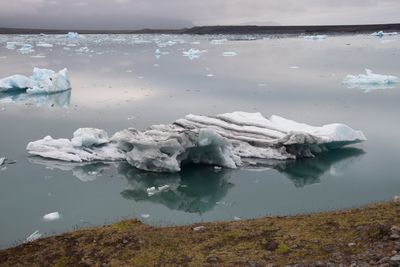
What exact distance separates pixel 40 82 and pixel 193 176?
54.9ft

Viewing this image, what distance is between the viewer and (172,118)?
17719 mm

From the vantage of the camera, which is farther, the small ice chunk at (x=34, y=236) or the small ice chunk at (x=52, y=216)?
the small ice chunk at (x=52, y=216)

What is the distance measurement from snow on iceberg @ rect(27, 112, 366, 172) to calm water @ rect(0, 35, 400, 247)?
35 centimetres

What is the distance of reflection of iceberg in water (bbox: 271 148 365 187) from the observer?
37.2 ft

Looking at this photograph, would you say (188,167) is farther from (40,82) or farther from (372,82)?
(40,82)

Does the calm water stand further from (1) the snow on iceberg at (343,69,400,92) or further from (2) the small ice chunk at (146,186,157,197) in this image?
(1) the snow on iceberg at (343,69,400,92)

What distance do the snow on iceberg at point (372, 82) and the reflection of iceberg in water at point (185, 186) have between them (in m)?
15.3

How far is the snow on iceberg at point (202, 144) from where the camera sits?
11.9 meters

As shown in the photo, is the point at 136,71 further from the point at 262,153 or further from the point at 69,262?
the point at 69,262

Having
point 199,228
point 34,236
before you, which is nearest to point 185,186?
point 34,236

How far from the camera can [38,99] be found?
24.4 m

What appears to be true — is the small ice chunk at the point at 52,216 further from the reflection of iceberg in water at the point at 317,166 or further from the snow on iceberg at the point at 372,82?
the snow on iceberg at the point at 372,82

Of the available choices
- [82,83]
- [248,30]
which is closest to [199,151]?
[82,83]

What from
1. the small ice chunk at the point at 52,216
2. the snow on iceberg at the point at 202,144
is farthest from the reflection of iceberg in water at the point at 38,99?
the small ice chunk at the point at 52,216
